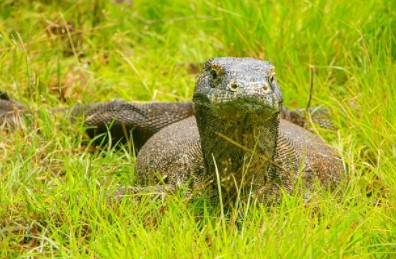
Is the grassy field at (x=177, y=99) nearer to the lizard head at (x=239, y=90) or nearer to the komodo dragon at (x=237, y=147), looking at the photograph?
the komodo dragon at (x=237, y=147)

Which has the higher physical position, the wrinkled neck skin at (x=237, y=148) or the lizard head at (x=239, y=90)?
the lizard head at (x=239, y=90)

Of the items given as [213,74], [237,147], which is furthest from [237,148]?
[213,74]

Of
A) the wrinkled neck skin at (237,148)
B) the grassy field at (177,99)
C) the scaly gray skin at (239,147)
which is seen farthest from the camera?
the wrinkled neck skin at (237,148)

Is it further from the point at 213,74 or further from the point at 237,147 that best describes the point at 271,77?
the point at 237,147

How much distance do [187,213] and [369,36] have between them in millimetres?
2699

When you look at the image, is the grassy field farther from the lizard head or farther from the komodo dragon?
the lizard head

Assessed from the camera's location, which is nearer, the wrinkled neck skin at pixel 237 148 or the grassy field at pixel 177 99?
the grassy field at pixel 177 99

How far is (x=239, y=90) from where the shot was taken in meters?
4.10

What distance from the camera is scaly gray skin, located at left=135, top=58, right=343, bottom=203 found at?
4.17 metres

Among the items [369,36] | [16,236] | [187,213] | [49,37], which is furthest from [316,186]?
[49,37]

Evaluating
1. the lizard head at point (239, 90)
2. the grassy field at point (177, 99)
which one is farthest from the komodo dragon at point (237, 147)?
the grassy field at point (177, 99)

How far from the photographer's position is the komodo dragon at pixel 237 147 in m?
4.18

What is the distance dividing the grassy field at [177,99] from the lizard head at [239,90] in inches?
19.8

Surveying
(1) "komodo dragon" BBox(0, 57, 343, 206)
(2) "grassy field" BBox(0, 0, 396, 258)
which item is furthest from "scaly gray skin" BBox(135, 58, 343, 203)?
(2) "grassy field" BBox(0, 0, 396, 258)
